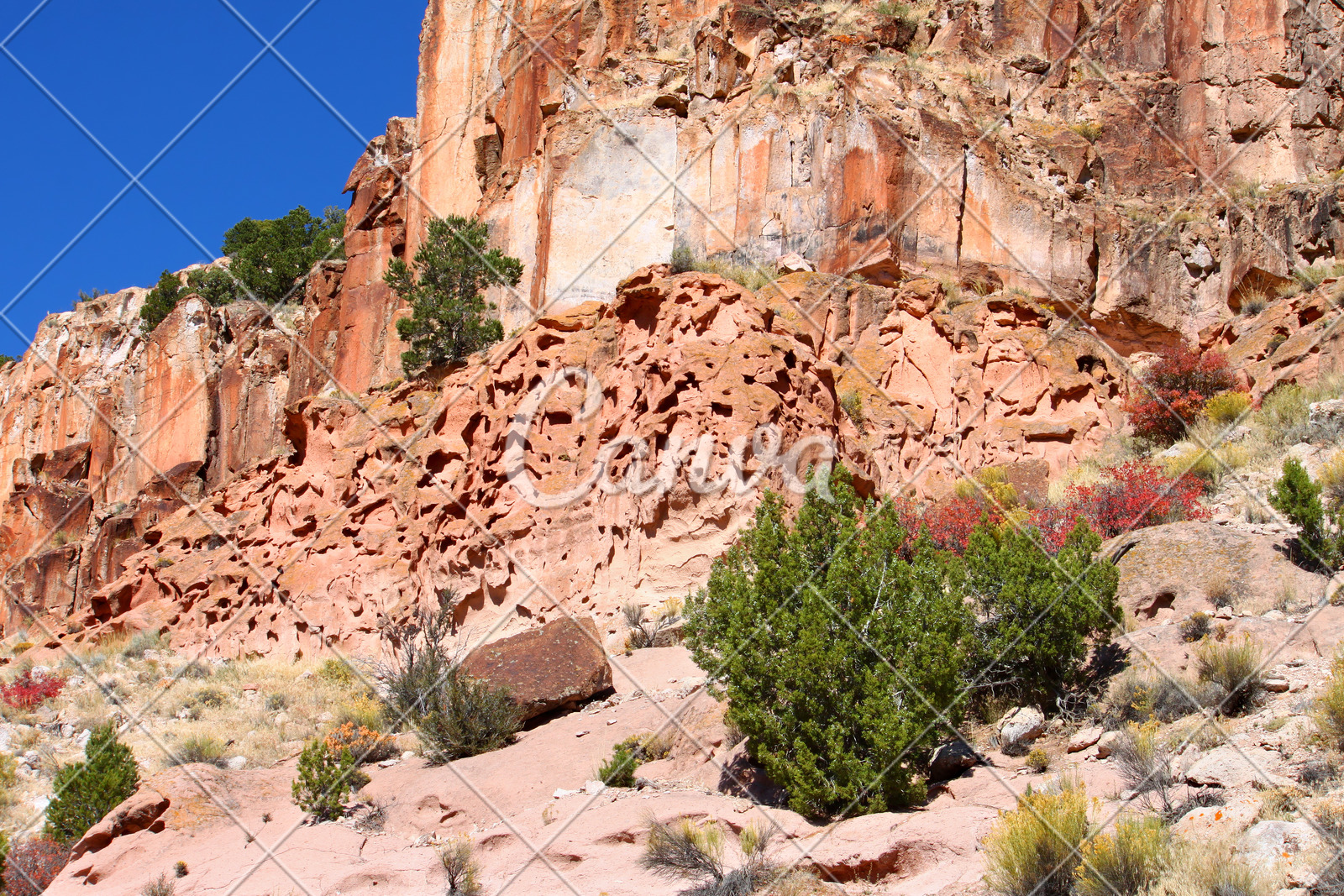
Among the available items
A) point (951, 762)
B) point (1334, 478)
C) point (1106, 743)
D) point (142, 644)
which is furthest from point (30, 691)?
point (1334, 478)

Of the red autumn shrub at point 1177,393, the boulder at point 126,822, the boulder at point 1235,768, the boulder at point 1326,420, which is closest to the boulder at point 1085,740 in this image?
the boulder at point 1235,768

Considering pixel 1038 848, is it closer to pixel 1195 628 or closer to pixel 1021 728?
pixel 1021 728

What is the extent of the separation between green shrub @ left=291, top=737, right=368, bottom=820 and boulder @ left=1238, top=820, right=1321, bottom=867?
9102 mm

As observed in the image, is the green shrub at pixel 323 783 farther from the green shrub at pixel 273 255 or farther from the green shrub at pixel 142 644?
the green shrub at pixel 273 255

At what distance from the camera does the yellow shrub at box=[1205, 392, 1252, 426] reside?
19359 millimetres

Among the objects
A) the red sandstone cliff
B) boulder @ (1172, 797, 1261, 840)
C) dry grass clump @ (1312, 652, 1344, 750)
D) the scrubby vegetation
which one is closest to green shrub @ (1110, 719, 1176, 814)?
boulder @ (1172, 797, 1261, 840)

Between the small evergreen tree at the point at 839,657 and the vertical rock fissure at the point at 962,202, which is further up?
the vertical rock fissure at the point at 962,202

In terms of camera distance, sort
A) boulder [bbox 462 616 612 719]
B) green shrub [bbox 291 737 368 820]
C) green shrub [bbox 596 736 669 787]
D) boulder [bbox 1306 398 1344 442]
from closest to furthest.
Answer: green shrub [bbox 596 736 669 787], green shrub [bbox 291 737 368 820], boulder [bbox 462 616 612 719], boulder [bbox 1306 398 1344 442]

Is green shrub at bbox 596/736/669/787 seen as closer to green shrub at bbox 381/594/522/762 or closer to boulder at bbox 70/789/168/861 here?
green shrub at bbox 381/594/522/762

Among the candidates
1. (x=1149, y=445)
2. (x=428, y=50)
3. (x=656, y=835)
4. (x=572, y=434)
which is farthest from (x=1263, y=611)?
(x=428, y=50)

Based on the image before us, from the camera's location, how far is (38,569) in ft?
106

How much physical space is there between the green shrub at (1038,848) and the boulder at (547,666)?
7126 mm

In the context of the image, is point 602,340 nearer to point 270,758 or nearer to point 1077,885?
point 270,758

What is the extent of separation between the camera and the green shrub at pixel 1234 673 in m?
10.2
